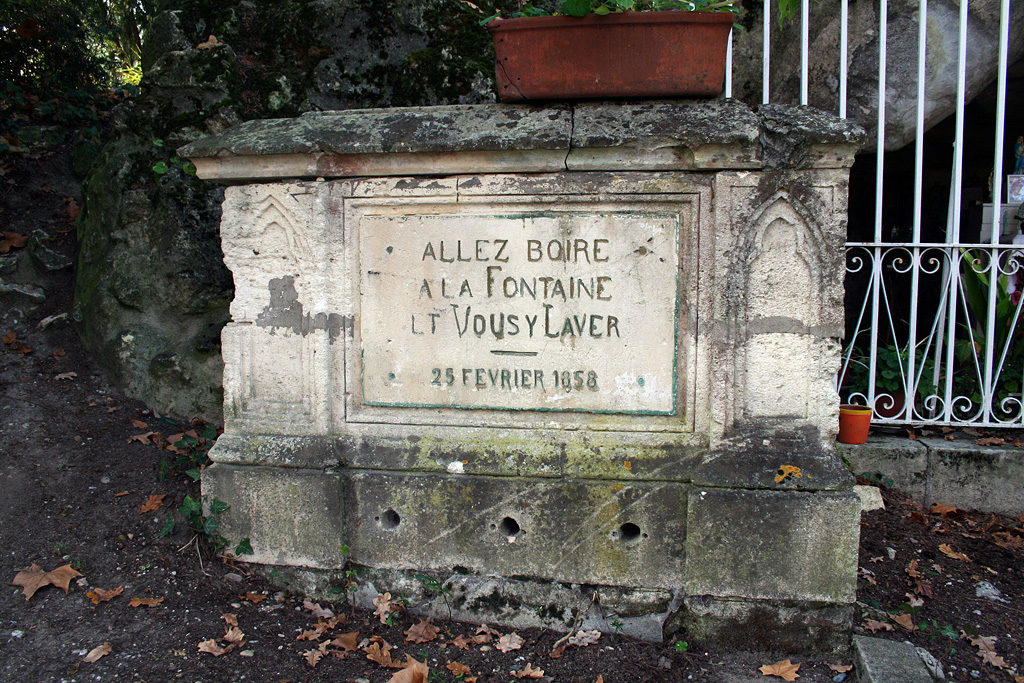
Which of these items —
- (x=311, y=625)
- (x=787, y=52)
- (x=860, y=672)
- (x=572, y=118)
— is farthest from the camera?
(x=787, y=52)

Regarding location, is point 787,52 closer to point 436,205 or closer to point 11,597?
point 436,205

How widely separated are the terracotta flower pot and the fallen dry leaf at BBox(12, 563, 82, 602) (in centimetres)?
263

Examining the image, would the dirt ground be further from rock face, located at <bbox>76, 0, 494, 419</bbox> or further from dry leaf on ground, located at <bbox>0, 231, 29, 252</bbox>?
dry leaf on ground, located at <bbox>0, 231, 29, 252</bbox>

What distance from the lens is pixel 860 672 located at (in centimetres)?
229

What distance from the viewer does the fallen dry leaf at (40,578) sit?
8.40 ft

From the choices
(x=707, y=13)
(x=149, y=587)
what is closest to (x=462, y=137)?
(x=707, y=13)

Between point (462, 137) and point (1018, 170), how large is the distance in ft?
12.3

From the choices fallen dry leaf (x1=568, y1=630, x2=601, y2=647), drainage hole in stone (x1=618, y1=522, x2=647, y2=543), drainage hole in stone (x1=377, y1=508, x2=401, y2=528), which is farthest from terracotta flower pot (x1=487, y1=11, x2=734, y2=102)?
fallen dry leaf (x1=568, y1=630, x2=601, y2=647)

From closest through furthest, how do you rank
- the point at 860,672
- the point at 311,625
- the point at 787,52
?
the point at 860,672 < the point at 311,625 < the point at 787,52

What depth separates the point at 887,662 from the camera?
2266mm

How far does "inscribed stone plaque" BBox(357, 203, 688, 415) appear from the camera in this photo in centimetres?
250

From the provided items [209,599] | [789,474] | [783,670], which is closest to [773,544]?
[789,474]

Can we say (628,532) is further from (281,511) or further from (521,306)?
(281,511)

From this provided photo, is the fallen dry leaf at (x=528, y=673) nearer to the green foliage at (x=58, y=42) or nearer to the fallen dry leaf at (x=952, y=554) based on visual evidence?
the fallen dry leaf at (x=952, y=554)
